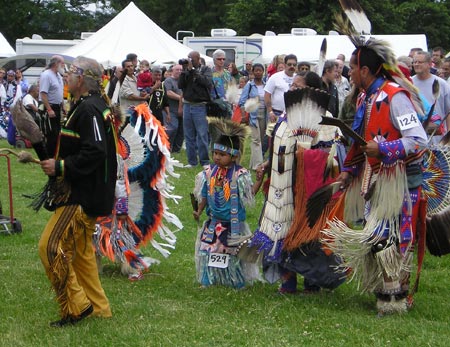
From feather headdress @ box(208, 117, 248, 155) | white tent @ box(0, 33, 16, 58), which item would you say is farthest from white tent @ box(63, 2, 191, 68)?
feather headdress @ box(208, 117, 248, 155)

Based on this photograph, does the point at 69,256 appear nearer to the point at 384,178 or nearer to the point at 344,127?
the point at 344,127

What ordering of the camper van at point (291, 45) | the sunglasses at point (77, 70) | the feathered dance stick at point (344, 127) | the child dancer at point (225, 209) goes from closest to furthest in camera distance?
the feathered dance stick at point (344, 127), the sunglasses at point (77, 70), the child dancer at point (225, 209), the camper van at point (291, 45)

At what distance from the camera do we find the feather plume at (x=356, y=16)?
16.9 feet

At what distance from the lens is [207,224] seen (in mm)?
5957

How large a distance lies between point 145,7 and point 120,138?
4097 centimetres

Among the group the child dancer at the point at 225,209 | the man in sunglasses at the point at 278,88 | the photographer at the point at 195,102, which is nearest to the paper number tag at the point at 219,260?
the child dancer at the point at 225,209

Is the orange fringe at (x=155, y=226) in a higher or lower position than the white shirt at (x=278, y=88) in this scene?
lower

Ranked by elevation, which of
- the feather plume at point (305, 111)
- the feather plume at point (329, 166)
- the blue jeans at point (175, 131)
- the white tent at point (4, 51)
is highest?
the feather plume at point (305, 111)

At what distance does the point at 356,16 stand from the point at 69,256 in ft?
7.93

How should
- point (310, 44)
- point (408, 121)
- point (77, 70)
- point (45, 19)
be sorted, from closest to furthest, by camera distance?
point (408, 121)
point (77, 70)
point (310, 44)
point (45, 19)

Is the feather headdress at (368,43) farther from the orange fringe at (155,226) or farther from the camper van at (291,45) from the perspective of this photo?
the camper van at (291,45)

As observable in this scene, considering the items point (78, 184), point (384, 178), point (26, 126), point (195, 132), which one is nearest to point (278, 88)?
point (195, 132)

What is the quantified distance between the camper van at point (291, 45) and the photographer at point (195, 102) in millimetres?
6764

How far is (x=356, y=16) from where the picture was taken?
17.0ft
